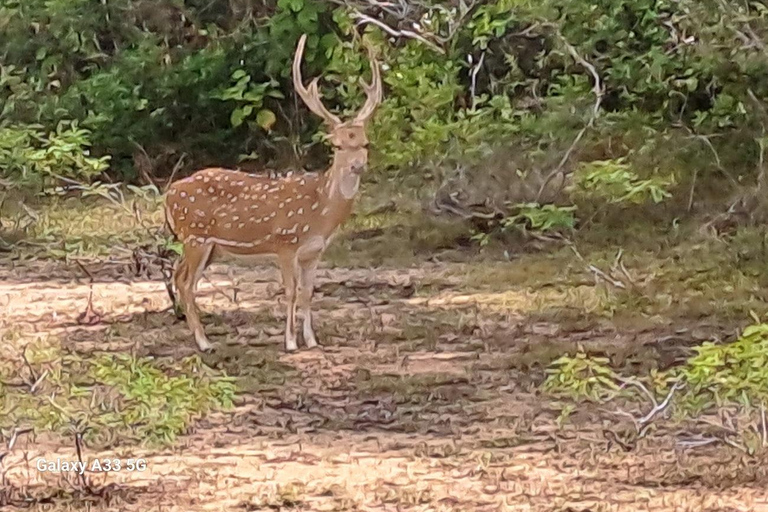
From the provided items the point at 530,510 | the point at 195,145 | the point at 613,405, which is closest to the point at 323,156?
the point at 195,145

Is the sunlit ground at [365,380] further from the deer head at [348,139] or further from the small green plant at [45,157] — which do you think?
the deer head at [348,139]

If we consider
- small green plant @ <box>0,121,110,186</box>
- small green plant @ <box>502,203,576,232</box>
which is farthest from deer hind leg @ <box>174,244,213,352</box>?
small green plant @ <box>502,203,576,232</box>

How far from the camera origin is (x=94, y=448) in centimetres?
367

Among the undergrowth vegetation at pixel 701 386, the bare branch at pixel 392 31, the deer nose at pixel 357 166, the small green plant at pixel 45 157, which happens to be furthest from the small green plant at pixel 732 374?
the small green plant at pixel 45 157

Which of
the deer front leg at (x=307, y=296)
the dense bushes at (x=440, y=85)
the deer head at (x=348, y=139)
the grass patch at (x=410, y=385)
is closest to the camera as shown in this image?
the grass patch at (x=410, y=385)

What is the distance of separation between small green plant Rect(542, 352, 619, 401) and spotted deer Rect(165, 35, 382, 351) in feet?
2.72

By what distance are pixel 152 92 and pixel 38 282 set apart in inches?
48.1

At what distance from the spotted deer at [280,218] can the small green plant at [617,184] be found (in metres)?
1.02

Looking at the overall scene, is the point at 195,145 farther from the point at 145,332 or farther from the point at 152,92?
the point at 145,332

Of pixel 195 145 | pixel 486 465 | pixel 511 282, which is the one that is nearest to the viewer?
pixel 486 465

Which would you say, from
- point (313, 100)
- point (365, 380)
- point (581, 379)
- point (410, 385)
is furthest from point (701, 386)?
point (313, 100)

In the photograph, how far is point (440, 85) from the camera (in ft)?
18.6

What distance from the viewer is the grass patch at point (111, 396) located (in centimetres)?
376

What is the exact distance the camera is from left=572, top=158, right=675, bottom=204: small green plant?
5051 mm
